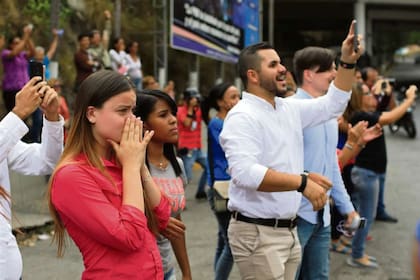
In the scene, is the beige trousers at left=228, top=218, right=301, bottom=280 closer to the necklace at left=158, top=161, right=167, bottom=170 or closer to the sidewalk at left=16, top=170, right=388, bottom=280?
the necklace at left=158, top=161, right=167, bottom=170

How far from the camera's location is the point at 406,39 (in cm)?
6238

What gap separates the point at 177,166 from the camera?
10.7 feet

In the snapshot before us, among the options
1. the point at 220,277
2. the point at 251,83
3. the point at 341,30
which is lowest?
the point at 220,277

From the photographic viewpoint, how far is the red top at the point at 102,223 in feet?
6.76

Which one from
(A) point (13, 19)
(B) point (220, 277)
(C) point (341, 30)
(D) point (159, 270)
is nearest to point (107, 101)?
(D) point (159, 270)

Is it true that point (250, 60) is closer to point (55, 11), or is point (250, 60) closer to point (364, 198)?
point (364, 198)

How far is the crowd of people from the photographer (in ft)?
7.03

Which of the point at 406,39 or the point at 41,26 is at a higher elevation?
the point at 406,39

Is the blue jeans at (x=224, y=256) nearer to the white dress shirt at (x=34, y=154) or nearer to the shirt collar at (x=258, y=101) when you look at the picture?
the shirt collar at (x=258, y=101)

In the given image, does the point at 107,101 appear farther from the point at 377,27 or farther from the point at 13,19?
the point at 377,27

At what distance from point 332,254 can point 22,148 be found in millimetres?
4101

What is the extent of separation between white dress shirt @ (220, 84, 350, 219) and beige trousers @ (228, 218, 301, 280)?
0.08m

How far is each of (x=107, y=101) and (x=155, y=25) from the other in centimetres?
1107

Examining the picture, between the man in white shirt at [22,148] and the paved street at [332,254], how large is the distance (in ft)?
7.50
